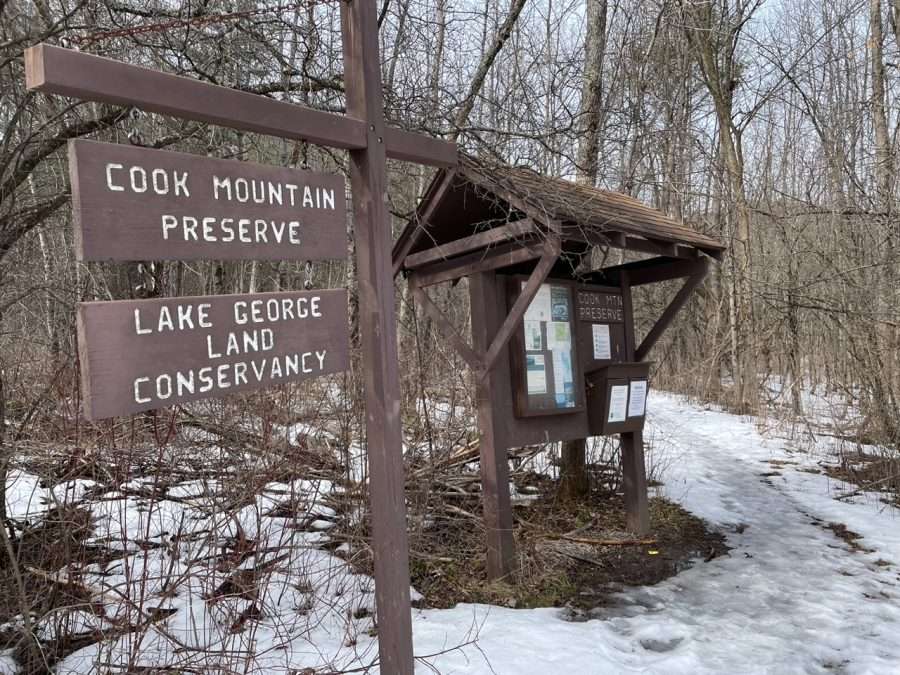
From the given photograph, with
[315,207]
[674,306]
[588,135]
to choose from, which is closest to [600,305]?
[674,306]

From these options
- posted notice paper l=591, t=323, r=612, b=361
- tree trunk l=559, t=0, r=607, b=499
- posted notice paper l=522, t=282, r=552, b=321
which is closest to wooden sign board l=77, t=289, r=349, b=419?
posted notice paper l=522, t=282, r=552, b=321

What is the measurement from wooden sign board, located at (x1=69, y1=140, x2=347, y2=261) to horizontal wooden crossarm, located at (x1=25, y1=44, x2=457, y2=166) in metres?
0.16

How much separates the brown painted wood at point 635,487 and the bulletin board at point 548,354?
87 centimetres

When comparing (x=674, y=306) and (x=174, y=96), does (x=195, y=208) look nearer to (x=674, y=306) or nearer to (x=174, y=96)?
(x=174, y=96)

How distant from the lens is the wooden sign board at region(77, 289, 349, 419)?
1749 millimetres

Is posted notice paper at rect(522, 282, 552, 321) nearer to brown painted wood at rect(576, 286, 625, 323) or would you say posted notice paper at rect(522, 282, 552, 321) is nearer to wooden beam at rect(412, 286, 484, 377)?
brown painted wood at rect(576, 286, 625, 323)

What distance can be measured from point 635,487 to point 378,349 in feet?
12.3

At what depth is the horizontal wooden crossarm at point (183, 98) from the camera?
1754 mm

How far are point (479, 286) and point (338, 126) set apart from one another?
88.8 inches

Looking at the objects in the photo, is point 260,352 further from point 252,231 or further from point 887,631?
point 887,631

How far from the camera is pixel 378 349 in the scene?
8.37 feet

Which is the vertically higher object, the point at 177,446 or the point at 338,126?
the point at 338,126

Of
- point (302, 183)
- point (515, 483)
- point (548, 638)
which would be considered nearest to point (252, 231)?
point (302, 183)

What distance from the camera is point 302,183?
234 centimetres
